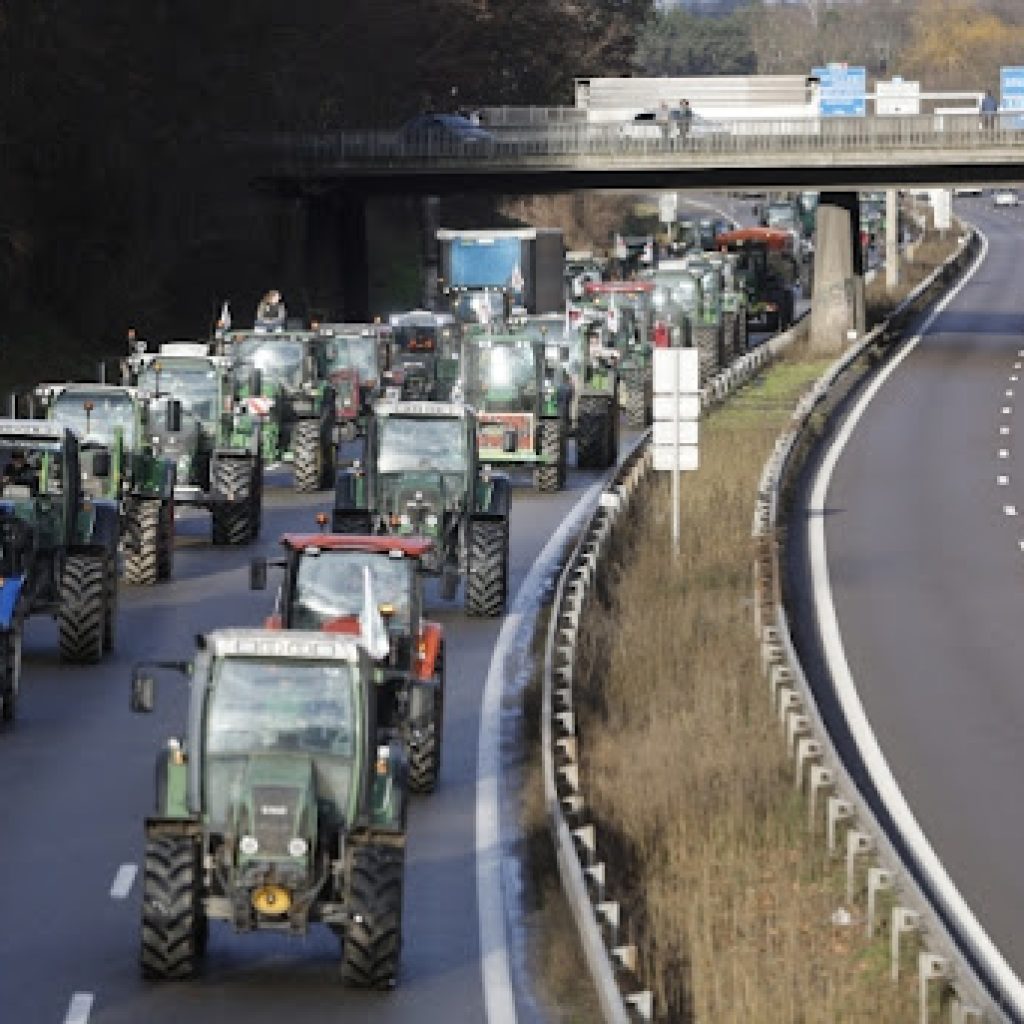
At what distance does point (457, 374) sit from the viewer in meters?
55.8

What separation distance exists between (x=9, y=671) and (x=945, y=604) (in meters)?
14.6

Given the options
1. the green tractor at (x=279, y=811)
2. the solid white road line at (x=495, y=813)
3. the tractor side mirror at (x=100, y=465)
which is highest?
the tractor side mirror at (x=100, y=465)

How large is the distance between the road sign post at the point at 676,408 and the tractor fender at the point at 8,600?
14637mm

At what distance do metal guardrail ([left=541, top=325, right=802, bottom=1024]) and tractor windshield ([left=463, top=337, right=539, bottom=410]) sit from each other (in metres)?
6.92

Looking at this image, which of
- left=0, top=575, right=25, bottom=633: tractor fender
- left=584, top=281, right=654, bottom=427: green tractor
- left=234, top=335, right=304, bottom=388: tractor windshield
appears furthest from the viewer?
left=584, top=281, right=654, bottom=427: green tractor

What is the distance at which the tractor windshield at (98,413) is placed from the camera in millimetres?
42531

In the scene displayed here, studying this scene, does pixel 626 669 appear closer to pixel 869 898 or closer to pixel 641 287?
pixel 869 898

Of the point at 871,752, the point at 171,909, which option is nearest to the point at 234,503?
the point at 871,752

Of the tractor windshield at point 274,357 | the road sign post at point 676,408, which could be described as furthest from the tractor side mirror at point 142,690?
the tractor windshield at point 274,357

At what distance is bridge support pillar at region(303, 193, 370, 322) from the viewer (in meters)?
97.8

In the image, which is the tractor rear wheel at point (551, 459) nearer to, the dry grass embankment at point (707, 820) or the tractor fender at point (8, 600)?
the dry grass embankment at point (707, 820)

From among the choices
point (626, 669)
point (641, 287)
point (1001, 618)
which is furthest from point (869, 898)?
point (641, 287)

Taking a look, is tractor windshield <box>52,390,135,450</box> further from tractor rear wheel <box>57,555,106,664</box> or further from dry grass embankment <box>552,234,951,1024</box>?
tractor rear wheel <box>57,555,106,664</box>

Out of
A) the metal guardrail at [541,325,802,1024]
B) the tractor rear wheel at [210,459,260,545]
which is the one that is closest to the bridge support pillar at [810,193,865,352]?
the tractor rear wheel at [210,459,260,545]
